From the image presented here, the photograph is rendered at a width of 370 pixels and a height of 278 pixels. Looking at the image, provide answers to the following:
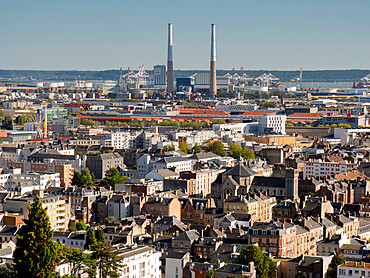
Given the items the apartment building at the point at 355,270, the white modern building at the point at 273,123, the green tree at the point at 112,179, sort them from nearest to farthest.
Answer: the apartment building at the point at 355,270 < the green tree at the point at 112,179 < the white modern building at the point at 273,123

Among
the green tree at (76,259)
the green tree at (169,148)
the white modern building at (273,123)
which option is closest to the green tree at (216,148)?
the green tree at (169,148)

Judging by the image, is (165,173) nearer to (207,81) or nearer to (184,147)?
(184,147)

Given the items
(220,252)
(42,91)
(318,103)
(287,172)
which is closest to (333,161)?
(287,172)

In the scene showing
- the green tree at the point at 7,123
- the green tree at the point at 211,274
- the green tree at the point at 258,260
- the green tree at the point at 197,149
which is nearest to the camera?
the green tree at the point at 211,274

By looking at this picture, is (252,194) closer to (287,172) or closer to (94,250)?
(287,172)

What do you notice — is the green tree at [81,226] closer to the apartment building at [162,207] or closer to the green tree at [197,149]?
the apartment building at [162,207]

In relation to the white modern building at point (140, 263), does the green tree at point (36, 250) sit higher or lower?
higher

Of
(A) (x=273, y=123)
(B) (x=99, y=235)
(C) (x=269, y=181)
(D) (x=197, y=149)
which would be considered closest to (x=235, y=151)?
(D) (x=197, y=149)
